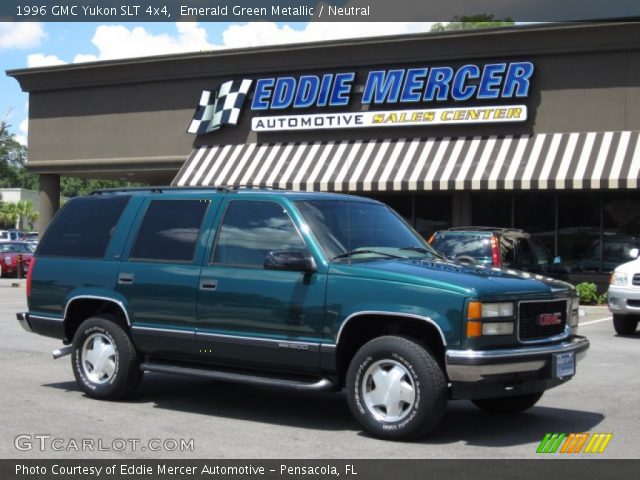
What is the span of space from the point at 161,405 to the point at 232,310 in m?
1.43

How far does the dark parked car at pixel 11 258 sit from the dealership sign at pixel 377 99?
893 centimetres

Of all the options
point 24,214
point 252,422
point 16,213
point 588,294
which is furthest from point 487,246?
point 24,214

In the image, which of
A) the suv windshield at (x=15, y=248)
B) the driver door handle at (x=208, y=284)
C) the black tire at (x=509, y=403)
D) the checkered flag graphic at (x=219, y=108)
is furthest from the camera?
the suv windshield at (x=15, y=248)

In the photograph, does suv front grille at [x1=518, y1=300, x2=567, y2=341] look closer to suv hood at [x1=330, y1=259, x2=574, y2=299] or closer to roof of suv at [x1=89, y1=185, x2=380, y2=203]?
suv hood at [x1=330, y1=259, x2=574, y2=299]

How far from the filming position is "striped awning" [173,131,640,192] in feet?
76.5

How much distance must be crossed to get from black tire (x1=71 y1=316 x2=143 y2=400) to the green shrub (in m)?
16.1

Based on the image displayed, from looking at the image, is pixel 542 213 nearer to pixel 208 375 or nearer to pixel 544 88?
pixel 544 88

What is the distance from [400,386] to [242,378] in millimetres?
1478

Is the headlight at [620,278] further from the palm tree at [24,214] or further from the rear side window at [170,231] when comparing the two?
the palm tree at [24,214]

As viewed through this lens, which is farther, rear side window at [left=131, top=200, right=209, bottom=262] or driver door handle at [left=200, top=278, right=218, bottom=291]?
rear side window at [left=131, top=200, right=209, bottom=262]

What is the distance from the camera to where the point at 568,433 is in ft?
24.6

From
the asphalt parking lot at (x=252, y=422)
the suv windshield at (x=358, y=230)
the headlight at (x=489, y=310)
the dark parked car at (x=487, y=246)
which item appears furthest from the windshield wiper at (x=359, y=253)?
the dark parked car at (x=487, y=246)

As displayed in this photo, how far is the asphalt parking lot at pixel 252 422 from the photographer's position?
22.3 feet
